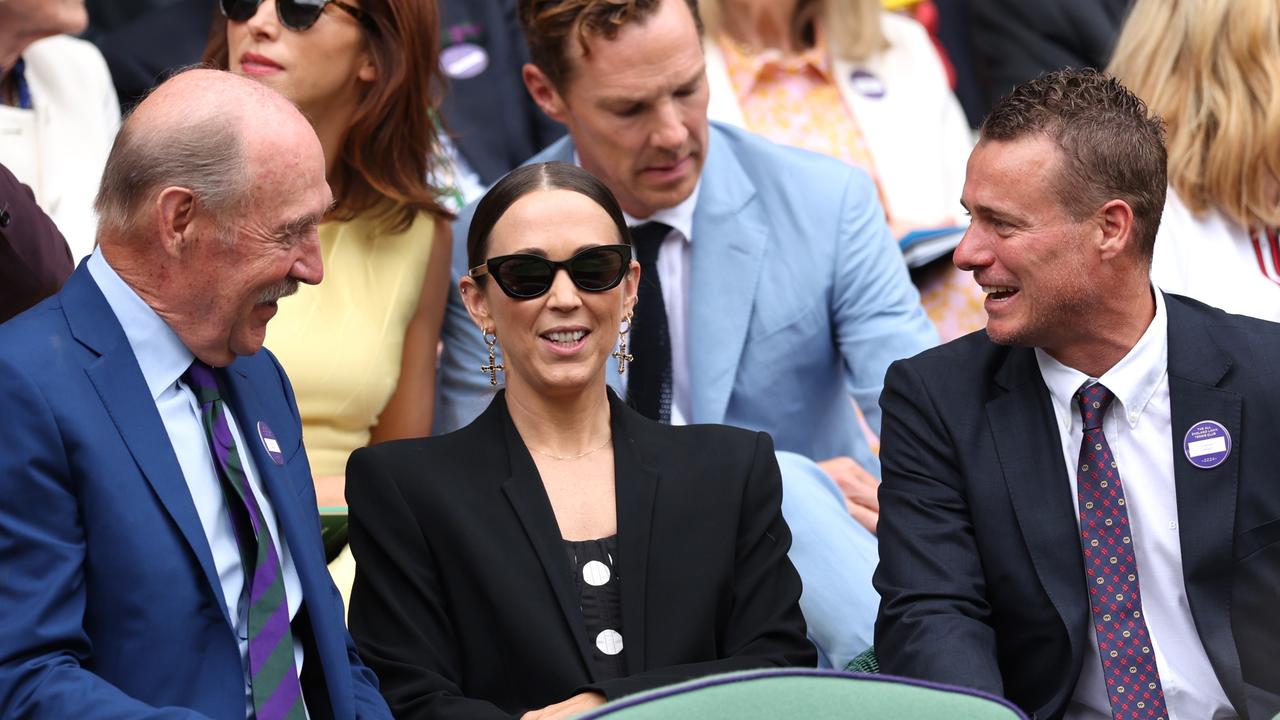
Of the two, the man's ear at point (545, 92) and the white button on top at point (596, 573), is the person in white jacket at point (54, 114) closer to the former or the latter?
the man's ear at point (545, 92)

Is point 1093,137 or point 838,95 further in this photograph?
point 838,95

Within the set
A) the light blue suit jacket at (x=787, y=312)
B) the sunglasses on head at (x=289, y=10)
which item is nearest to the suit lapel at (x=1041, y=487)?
the light blue suit jacket at (x=787, y=312)

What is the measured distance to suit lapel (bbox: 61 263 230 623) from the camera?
91.8 inches

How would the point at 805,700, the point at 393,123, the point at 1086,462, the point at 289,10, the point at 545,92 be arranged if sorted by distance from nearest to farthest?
the point at 805,700, the point at 1086,462, the point at 289,10, the point at 393,123, the point at 545,92

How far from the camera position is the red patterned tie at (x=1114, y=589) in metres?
2.79

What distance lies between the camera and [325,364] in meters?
3.68

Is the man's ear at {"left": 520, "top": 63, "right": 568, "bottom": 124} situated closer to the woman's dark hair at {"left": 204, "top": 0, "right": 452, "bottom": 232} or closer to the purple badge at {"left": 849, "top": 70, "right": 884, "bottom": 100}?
the woman's dark hair at {"left": 204, "top": 0, "right": 452, "bottom": 232}

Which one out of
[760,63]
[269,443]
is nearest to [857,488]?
[269,443]

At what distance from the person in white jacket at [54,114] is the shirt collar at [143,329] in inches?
45.5

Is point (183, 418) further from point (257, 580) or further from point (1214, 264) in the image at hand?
point (1214, 264)

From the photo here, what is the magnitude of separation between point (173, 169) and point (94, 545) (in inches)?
21.4

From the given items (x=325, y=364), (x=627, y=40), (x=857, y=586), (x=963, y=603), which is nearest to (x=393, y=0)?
(x=627, y=40)

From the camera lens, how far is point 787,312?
12.7 feet

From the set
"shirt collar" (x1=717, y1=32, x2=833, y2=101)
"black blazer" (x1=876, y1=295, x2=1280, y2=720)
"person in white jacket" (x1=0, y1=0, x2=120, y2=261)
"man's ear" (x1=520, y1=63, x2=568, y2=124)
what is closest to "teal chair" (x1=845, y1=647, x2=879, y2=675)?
"black blazer" (x1=876, y1=295, x2=1280, y2=720)
